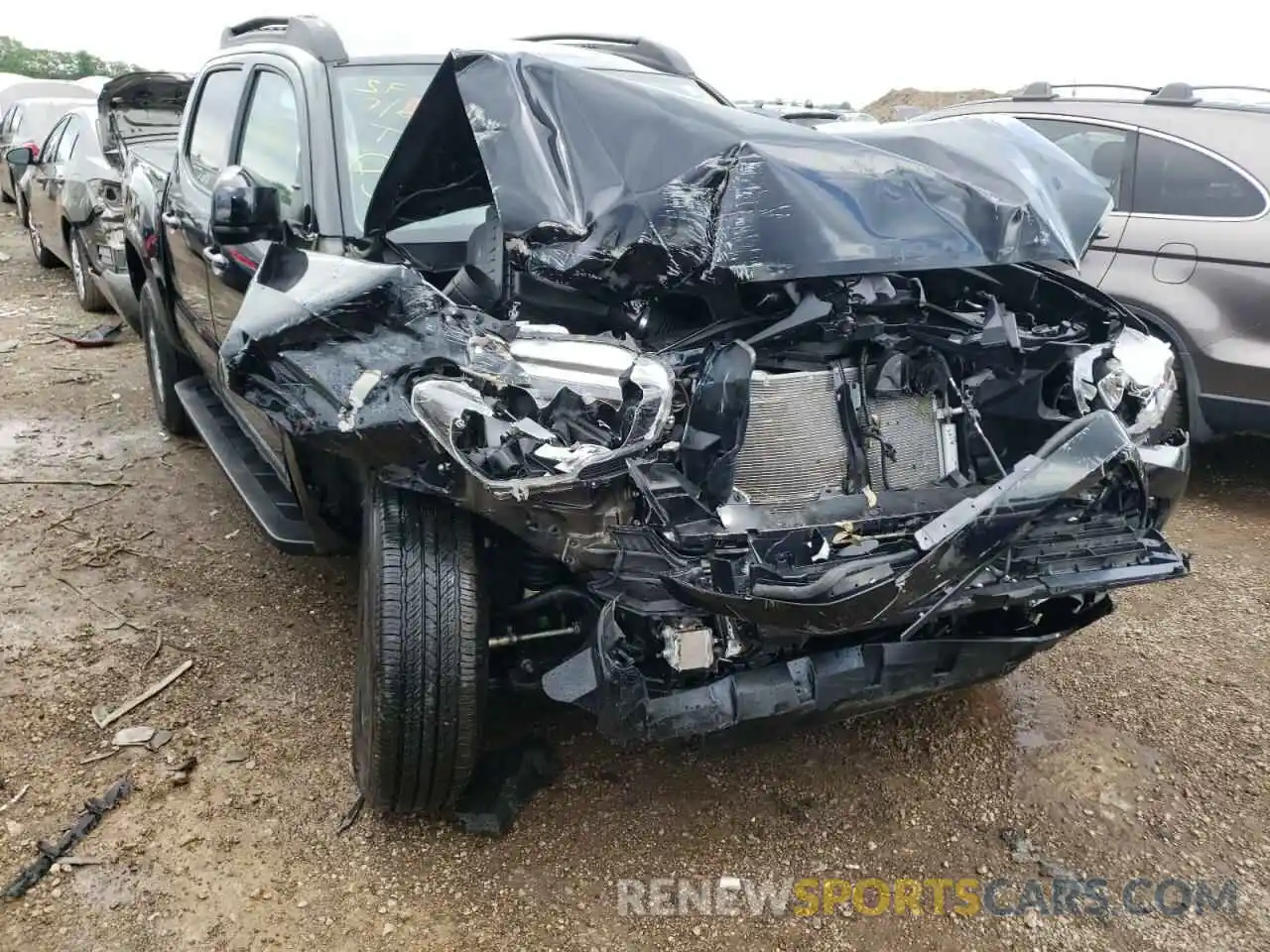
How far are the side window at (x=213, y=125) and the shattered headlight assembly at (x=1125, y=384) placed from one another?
10.5 ft

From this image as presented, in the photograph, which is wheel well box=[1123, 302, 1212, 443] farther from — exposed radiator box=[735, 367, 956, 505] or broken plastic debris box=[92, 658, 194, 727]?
broken plastic debris box=[92, 658, 194, 727]

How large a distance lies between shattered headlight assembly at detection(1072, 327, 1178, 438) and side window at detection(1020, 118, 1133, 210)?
2239 mm

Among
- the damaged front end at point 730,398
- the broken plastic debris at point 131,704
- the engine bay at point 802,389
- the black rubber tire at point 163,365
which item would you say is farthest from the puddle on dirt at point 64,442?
the engine bay at point 802,389

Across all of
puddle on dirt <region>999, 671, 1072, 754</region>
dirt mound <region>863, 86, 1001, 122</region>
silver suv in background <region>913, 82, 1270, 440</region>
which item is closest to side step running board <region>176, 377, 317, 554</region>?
puddle on dirt <region>999, 671, 1072, 754</region>

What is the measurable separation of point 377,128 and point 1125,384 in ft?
7.75

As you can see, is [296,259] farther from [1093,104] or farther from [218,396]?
[1093,104]

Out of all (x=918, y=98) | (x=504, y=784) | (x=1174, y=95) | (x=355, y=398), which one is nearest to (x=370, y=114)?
(x=355, y=398)

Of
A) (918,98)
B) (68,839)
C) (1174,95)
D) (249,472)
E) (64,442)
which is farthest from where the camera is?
(918,98)

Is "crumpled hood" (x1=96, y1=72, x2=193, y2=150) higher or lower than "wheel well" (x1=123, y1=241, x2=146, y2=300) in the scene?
higher

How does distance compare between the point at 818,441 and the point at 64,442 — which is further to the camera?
the point at 64,442

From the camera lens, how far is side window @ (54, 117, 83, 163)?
7.63m

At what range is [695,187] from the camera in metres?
2.31

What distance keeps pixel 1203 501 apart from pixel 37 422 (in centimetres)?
610

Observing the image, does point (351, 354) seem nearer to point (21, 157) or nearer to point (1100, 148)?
point (1100, 148)
